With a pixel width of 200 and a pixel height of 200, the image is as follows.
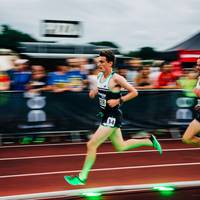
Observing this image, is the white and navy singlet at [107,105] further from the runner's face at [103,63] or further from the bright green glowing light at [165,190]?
the bright green glowing light at [165,190]

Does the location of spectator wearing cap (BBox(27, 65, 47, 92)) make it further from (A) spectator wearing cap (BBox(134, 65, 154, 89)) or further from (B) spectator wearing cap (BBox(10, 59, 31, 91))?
(A) spectator wearing cap (BBox(134, 65, 154, 89))

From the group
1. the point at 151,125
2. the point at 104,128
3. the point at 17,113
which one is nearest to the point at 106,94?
A: the point at 104,128

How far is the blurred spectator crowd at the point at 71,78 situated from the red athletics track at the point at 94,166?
4.50 ft

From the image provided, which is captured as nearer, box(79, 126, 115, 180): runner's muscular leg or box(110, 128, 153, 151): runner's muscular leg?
box(79, 126, 115, 180): runner's muscular leg

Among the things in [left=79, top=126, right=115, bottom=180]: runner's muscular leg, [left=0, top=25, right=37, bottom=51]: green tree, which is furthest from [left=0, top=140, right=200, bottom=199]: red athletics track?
[left=0, top=25, right=37, bottom=51]: green tree

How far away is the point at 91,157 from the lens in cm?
640

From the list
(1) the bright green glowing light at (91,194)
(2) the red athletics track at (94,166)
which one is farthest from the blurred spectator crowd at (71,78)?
(1) the bright green glowing light at (91,194)

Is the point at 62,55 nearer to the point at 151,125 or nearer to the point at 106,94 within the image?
the point at 151,125

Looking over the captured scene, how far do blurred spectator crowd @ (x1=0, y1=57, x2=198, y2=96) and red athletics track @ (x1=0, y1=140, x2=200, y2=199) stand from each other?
137 cm

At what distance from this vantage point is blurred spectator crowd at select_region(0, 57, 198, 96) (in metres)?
10.9

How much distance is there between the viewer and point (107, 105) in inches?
251

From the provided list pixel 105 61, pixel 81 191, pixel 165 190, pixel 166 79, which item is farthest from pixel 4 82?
pixel 165 190

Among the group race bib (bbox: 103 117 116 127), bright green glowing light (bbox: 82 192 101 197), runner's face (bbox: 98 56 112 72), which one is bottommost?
bright green glowing light (bbox: 82 192 101 197)

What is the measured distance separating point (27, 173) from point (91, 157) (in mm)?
1825
